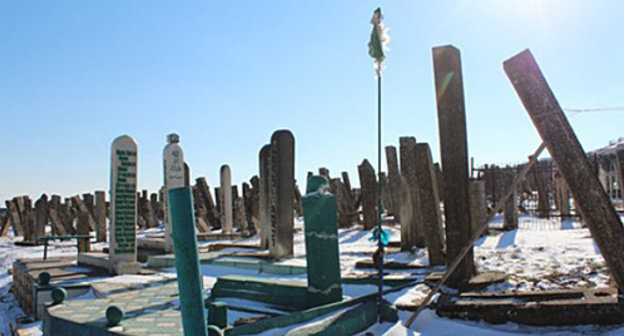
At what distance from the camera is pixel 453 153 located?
6.59 metres

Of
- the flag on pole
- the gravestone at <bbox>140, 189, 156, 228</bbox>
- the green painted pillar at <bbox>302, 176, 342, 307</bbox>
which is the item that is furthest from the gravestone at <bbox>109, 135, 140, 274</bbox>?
the gravestone at <bbox>140, 189, 156, 228</bbox>

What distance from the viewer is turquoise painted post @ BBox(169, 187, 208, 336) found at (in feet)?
7.96

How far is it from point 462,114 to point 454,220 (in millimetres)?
1491

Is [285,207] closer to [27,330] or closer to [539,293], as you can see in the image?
[27,330]

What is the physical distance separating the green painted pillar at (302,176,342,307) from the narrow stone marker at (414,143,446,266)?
354cm

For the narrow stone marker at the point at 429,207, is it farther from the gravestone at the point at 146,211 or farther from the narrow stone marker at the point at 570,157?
the gravestone at the point at 146,211

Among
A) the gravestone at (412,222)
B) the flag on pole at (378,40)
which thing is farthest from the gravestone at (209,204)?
the flag on pole at (378,40)

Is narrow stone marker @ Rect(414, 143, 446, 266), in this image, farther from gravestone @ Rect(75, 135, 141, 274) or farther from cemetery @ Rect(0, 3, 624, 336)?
gravestone @ Rect(75, 135, 141, 274)

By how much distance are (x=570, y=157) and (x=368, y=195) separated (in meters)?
11.7

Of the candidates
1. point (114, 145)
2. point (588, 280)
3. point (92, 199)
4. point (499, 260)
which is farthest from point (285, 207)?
point (92, 199)

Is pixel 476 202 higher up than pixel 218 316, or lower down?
higher up

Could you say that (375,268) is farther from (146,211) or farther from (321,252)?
(146,211)

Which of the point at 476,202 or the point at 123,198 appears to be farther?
the point at 476,202

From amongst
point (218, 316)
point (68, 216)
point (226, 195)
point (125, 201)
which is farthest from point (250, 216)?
point (218, 316)
